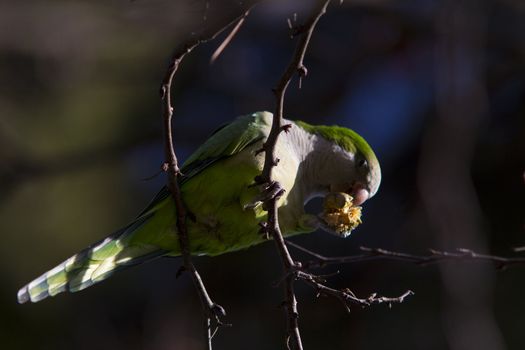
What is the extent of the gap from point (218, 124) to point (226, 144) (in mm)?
4059

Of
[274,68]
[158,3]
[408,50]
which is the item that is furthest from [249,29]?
[158,3]

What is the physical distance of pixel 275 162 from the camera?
119 inches

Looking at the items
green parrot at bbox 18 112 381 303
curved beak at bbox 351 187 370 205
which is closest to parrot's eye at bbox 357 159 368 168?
curved beak at bbox 351 187 370 205

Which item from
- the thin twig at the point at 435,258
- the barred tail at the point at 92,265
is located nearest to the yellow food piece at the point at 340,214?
the barred tail at the point at 92,265

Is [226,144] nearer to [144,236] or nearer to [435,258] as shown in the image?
[144,236]

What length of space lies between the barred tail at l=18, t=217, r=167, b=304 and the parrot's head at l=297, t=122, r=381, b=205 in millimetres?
1000

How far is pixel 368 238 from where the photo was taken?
7270mm

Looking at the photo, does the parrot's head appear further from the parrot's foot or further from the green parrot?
the parrot's foot

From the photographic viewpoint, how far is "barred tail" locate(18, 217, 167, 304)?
3.30 meters

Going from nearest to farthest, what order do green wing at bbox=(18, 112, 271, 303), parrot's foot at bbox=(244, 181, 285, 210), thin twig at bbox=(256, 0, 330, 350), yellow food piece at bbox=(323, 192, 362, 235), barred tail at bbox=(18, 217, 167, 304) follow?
thin twig at bbox=(256, 0, 330, 350), parrot's foot at bbox=(244, 181, 285, 210), barred tail at bbox=(18, 217, 167, 304), green wing at bbox=(18, 112, 271, 303), yellow food piece at bbox=(323, 192, 362, 235)

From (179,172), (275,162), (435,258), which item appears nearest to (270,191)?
(275,162)

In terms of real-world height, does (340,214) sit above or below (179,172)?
below

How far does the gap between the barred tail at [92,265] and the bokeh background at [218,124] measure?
2708 mm

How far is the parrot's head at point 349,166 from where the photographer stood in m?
4.05
